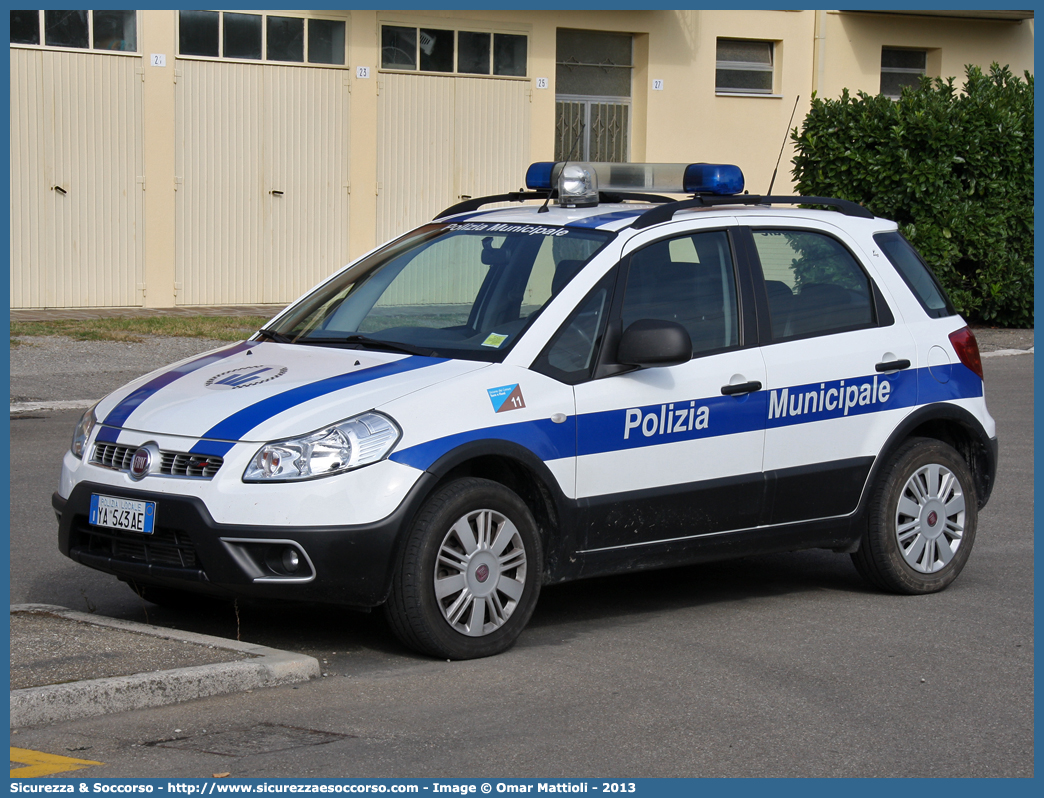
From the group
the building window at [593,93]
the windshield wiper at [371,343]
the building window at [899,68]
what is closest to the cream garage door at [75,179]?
the building window at [593,93]

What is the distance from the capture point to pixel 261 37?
20.1 m

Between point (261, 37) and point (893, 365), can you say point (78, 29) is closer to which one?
point (261, 37)

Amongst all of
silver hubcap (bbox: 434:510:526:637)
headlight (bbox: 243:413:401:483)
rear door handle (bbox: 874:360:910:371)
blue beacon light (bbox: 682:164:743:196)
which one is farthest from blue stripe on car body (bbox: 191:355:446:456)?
rear door handle (bbox: 874:360:910:371)

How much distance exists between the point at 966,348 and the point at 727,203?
143 centimetres

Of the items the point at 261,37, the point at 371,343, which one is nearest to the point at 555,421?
the point at 371,343

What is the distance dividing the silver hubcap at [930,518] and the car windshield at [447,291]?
1984mm

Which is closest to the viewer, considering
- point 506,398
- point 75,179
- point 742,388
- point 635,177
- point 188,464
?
point 188,464

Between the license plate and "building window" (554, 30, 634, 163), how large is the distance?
17.7m

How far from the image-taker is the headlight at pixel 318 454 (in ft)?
17.3

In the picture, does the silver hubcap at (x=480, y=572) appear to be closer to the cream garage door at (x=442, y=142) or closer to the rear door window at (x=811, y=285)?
the rear door window at (x=811, y=285)

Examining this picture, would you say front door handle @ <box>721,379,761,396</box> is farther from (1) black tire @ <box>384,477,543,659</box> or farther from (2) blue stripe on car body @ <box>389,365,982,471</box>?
(1) black tire @ <box>384,477,543,659</box>

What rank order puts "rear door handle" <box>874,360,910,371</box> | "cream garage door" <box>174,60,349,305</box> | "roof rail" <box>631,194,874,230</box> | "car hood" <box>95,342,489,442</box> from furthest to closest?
"cream garage door" <box>174,60,349,305</box>, "rear door handle" <box>874,360,910,371</box>, "roof rail" <box>631,194,874,230</box>, "car hood" <box>95,342,489,442</box>

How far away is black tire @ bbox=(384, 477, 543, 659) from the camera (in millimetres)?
5410

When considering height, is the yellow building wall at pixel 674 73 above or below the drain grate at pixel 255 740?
above
